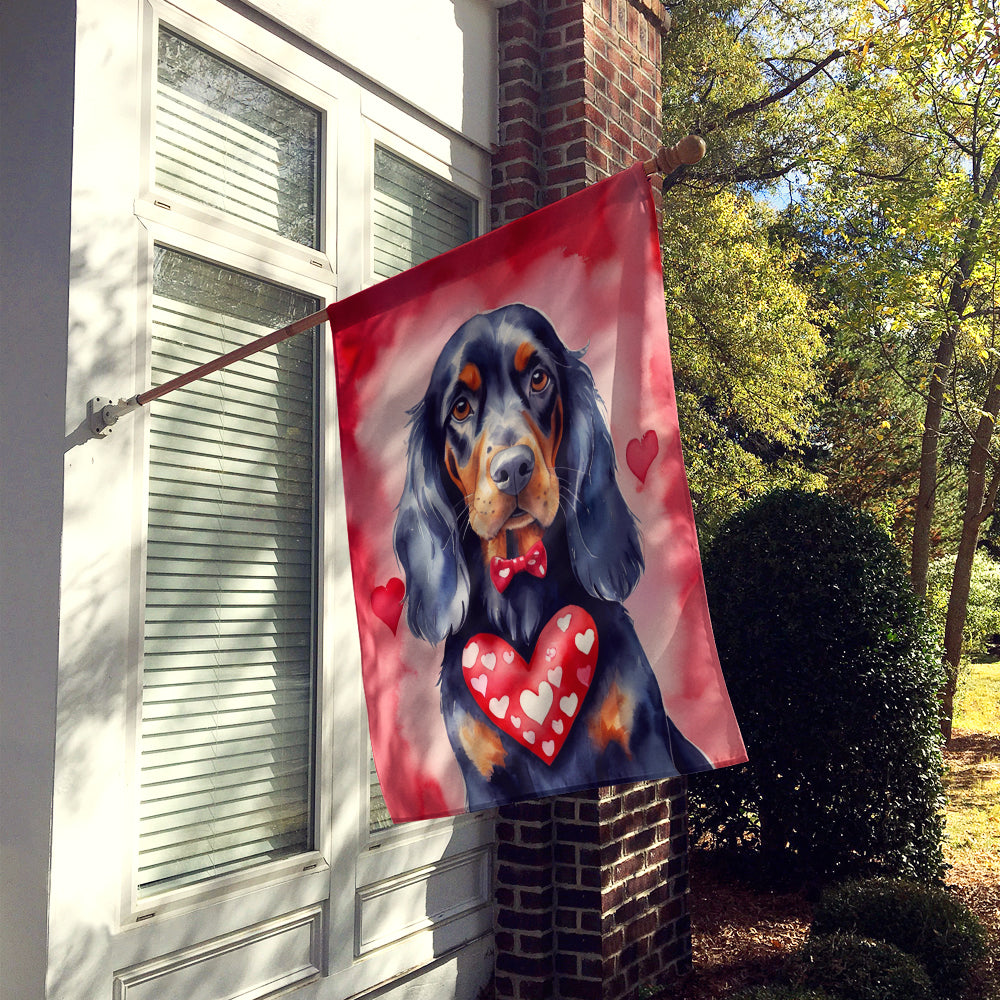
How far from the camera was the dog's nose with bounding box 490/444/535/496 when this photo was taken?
8.03 feet

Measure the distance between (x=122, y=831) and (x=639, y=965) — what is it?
2.68 m

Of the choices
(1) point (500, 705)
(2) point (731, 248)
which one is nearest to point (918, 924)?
(1) point (500, 705)

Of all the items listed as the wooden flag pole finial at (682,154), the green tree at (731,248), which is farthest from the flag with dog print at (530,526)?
the green tree at (731,248)

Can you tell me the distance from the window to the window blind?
0.39m

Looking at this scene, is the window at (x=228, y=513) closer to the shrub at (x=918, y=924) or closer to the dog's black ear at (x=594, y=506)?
the dog's black ear at (x=594, y=506)

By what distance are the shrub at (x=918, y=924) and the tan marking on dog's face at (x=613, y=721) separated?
9.35ft

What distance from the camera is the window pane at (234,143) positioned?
325cm

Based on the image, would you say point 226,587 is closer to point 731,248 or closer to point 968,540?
point 968,540

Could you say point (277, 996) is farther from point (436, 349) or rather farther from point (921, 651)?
point (921, 651)

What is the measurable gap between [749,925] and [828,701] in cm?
134

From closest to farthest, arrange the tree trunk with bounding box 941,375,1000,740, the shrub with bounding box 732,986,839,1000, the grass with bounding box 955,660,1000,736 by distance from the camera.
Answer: the shrub with bounding box 732,986,839,1000 → the tree trunk with bounding box 941,375,1000,740 → the grass with bounding box 955,660,1000,736

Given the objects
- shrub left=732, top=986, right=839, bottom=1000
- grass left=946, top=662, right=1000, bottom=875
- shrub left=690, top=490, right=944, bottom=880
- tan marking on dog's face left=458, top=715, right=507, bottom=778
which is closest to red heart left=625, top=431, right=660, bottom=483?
tan marking on dog's face left=458, top=715, right=507, bottom=778

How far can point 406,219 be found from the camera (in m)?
4.29

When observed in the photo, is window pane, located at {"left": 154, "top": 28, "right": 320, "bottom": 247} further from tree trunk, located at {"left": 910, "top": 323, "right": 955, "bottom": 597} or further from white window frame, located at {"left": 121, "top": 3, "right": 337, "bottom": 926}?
tree trunk, located at {"left": 910, "top": 323, "right": 955, "bottom": 597}
